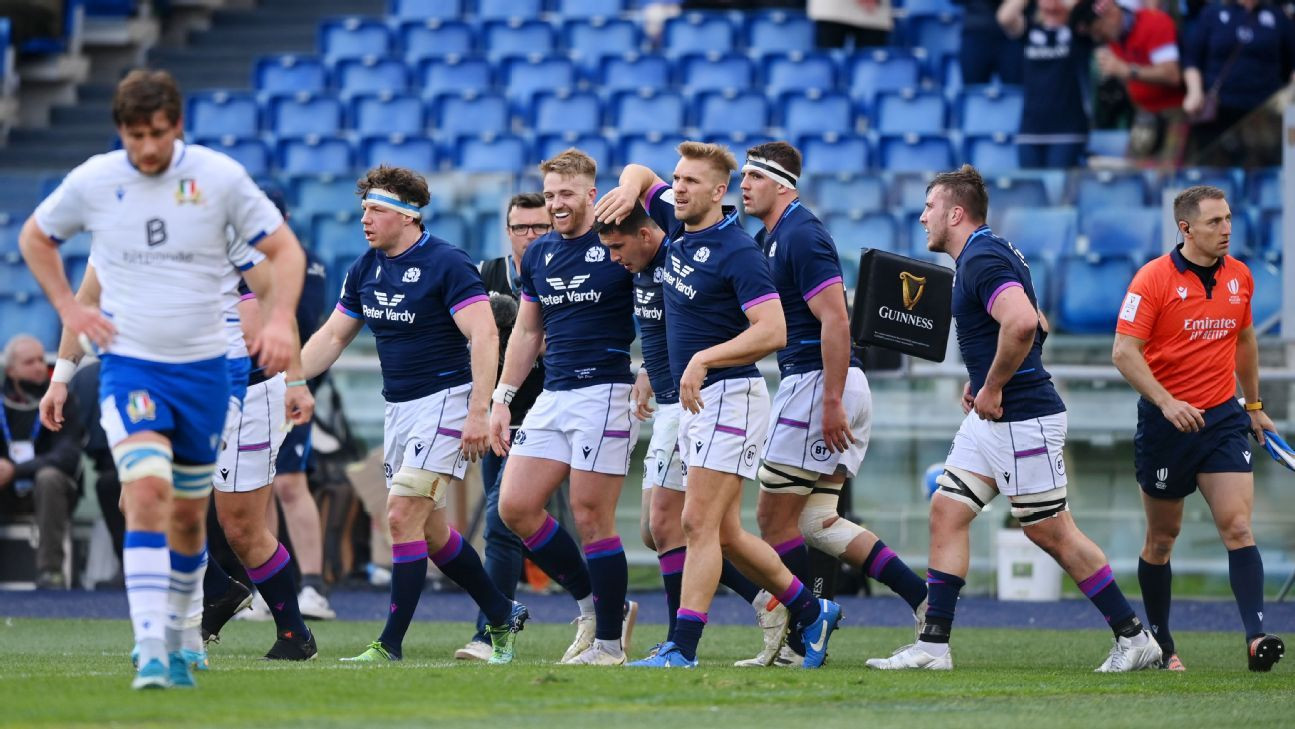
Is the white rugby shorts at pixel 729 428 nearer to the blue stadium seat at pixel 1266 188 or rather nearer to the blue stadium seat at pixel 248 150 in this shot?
the blue stadium seat at pixel 1266 188

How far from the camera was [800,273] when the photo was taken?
26.8 ft

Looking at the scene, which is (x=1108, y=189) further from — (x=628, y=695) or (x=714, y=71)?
(x=628, y=695)

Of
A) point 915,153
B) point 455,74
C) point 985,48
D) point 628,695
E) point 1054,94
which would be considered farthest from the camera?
point 455,74

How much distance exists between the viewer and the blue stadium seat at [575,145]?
1759 centimetres

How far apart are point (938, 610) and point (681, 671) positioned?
5.07 ft

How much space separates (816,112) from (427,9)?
18.2 ft

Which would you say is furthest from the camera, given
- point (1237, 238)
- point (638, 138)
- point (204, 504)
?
point (638, 138)

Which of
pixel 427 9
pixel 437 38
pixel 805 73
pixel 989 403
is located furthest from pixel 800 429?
pixel 427 9

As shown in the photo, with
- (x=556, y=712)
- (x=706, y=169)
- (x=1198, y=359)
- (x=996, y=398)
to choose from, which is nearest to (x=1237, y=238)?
(x=1198, y=359)

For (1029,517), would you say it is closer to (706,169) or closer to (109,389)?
(706,169)

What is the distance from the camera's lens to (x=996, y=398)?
8.25m

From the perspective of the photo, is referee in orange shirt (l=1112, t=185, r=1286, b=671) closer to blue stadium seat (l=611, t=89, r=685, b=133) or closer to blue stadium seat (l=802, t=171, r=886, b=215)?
blue stadium seat (l=802, t=171, r=886, b=215)

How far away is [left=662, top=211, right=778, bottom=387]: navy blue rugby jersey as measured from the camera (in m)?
7.61

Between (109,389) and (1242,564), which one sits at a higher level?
(109,389)
